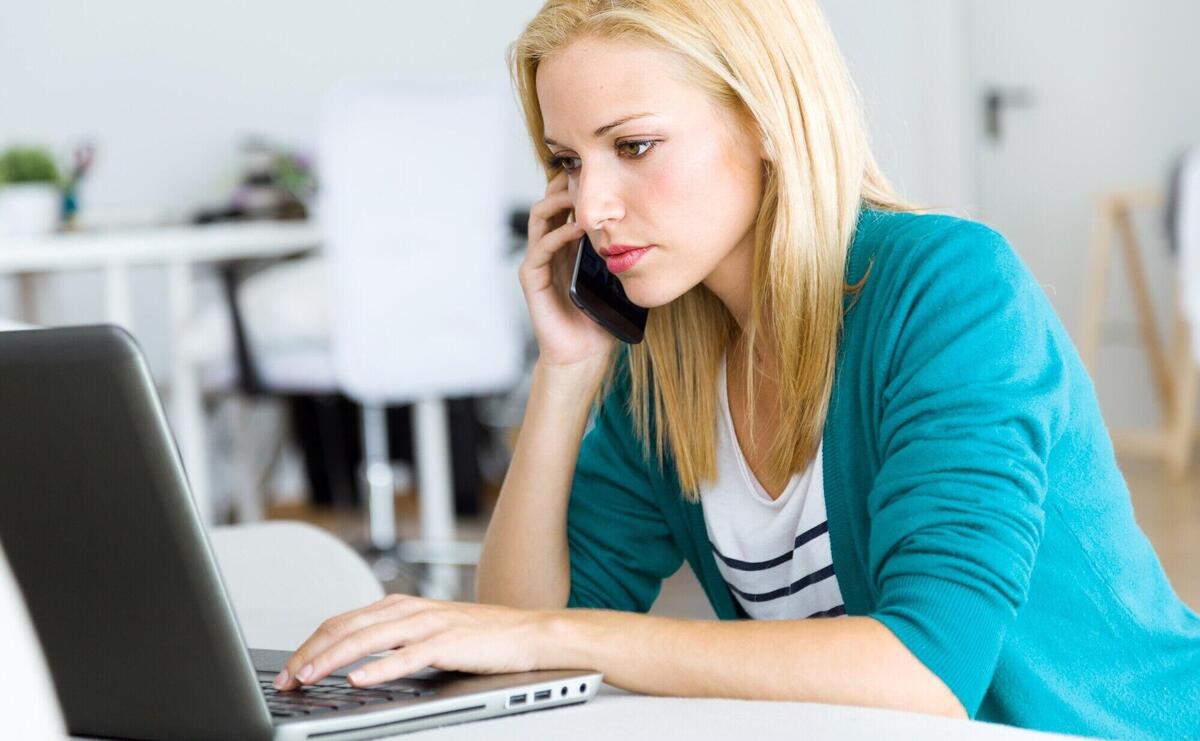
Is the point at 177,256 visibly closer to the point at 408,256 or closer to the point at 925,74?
the point at 408,256

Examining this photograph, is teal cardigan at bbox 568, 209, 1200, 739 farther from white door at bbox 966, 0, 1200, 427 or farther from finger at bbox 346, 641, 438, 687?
white door at bbox 966, 0, 1200, 427

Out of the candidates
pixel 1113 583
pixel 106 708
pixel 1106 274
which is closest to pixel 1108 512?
pixel 1113 583

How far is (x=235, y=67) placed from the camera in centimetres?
488

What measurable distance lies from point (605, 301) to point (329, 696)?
0.55 metres

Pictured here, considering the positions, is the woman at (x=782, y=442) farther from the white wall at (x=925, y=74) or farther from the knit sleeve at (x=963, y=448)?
the white wall at (x=925, y=74)

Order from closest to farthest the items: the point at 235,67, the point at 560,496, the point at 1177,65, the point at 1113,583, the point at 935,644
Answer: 1. the point at 935,644
2. the point at 1113,583
3. the point at 560,496
4. the point at 1177,65
5. the point at 235,67

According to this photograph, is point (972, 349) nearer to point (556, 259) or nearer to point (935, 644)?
Answer: point (935, 644)

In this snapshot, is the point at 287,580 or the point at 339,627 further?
the point at 287,580

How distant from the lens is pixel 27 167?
3426 millimetres

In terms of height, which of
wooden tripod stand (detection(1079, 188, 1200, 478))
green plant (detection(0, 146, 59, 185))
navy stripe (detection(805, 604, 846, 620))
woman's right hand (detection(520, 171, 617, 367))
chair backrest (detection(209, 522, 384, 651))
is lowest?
wooden tripod stand (detection(1079, 188, 1200, 478))

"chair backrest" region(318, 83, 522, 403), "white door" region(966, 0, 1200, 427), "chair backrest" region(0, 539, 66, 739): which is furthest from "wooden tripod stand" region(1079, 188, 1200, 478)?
"chair backrest" region(0, 539, 66, 739)

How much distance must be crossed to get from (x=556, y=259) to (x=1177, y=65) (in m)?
3.49

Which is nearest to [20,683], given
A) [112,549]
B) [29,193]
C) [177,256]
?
[112,549]

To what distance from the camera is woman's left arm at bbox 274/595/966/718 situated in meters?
0.85
